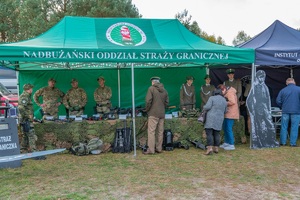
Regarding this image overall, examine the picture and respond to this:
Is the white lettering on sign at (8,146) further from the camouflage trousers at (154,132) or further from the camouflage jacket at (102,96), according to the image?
the camouflage jacket at (102,96)

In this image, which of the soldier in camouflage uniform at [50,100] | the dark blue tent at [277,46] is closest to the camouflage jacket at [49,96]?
the soldier in camouflage uniform at [50,100]

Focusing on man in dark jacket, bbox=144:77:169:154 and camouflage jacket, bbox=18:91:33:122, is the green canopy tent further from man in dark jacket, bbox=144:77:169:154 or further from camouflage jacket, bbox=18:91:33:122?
camouflage jacket, bbox=18:91:33:122

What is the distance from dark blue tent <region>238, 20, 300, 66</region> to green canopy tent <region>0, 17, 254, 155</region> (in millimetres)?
363

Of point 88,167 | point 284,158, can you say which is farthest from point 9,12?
point 284,158

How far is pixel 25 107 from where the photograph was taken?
19.0 ft

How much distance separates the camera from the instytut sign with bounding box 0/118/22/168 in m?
5.10

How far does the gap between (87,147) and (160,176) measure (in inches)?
81.1

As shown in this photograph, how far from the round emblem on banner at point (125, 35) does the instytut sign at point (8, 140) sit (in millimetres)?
2493

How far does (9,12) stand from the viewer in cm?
2181

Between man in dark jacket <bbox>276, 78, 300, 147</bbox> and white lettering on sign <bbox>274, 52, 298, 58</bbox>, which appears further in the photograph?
man in dark jacket <bbox>276, 78, 300, 147</bbox>

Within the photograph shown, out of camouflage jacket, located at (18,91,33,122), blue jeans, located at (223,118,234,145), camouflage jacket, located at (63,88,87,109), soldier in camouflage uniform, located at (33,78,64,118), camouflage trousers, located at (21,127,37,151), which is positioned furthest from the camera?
camouflage jacket, located at (63,88,87,109)

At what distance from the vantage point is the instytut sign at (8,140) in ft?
16.7

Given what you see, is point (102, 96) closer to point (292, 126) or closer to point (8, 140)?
Result: point (8, 140)

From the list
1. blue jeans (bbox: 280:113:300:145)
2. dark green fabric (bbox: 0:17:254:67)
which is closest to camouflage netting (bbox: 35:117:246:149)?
dark green fabric (bbox: 0:17:254:67)
